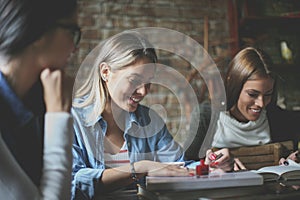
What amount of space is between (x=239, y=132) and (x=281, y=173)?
0.17 meters

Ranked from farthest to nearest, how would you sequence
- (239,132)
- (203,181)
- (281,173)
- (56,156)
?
(239,132)
(281,173)
(203,181)
(56,156)

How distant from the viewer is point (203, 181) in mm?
917

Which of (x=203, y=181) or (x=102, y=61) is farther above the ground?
(x=102, y=61)

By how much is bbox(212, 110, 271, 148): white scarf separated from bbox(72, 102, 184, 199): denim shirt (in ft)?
0.53

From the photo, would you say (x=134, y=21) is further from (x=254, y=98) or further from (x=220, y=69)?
(x=254, y=98)

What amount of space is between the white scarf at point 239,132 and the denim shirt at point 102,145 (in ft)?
0.53

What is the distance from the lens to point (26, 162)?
2.60 ft

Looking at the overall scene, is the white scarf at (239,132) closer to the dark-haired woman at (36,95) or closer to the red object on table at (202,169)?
the red object on table at (202,169)

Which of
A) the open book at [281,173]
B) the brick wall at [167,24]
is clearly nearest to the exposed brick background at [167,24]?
the brick wall at [167,24]

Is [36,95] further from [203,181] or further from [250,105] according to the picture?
[250,105]

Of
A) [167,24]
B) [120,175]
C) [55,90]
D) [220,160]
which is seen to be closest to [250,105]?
[220,160]

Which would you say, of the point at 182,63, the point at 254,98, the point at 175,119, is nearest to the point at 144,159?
the point at 175,119

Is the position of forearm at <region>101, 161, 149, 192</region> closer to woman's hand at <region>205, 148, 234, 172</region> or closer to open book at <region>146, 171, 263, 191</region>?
open book at <region>146, 171, 263, 191</region>

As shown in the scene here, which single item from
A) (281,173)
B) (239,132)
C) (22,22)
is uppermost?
(22,22)
